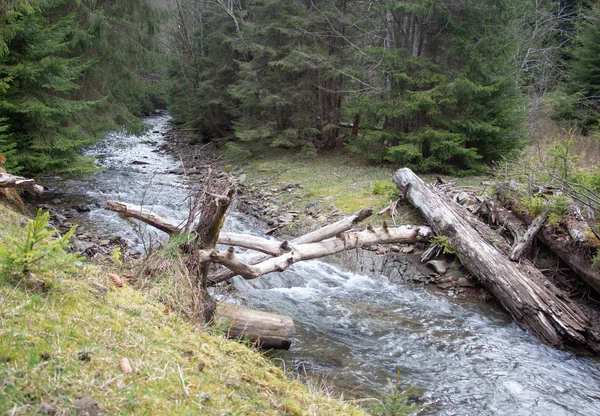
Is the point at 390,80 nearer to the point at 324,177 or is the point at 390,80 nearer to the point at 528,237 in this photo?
the point at 324,177

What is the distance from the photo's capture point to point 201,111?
22.9m

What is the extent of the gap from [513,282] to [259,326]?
3.80 m

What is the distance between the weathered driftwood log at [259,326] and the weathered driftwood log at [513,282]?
332 centimetres

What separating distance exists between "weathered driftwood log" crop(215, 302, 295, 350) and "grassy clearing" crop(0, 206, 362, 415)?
1204 millimetres

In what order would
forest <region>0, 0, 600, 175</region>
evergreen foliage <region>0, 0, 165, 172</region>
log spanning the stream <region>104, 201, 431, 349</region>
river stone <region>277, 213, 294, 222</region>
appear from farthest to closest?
river stone <region>277, 213, 294, 222</region>
forest <region>0, 0, 600, 175</region>
evergreen foliage <region>0, 0, 165, 172</region>
log spanning the stream <region>104, 201, 431, 349</region>

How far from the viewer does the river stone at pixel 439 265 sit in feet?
26.1

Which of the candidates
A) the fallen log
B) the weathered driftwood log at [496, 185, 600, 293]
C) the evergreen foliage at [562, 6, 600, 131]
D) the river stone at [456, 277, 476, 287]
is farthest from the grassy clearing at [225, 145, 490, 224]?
the evergreen foliage at [562, 6, 600, 131]

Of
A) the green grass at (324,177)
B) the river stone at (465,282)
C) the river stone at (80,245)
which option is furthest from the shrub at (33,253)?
the green grass at (324,177)

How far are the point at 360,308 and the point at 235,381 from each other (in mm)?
4236

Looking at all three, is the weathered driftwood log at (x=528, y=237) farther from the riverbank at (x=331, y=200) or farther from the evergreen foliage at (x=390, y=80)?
the evergreen foliage at (x=390, y=80)

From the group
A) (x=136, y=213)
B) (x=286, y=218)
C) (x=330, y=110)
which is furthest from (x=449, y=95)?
(x=136, y=213)

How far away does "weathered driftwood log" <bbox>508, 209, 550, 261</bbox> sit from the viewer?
22.8ft

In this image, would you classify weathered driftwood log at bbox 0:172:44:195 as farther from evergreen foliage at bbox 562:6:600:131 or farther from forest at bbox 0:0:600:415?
evergreen foliage at bbox 562:6:600:131

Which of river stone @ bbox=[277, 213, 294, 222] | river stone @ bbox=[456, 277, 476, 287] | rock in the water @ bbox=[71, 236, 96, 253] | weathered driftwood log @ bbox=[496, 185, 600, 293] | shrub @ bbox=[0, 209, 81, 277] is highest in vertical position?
shrub @ bbox=[0, 209, 81, 277]
